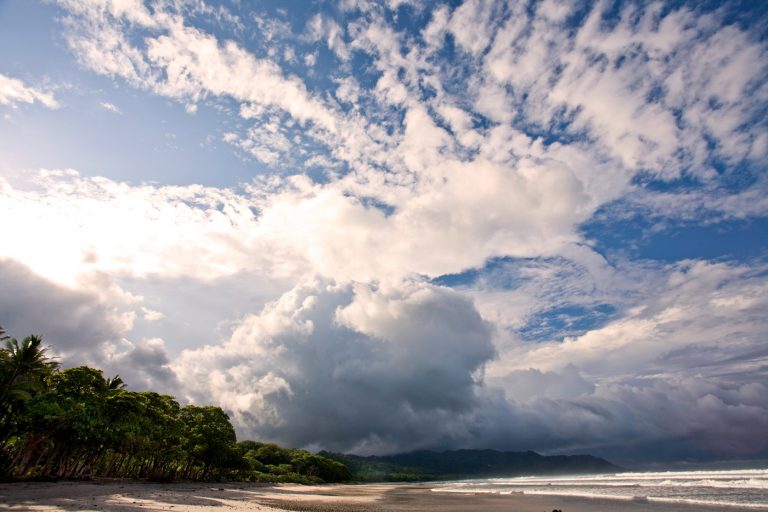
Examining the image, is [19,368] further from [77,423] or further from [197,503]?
[197,503]

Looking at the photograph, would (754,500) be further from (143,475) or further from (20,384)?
(143,475)

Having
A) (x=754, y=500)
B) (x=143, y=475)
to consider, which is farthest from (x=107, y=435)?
(x=754, y=500)

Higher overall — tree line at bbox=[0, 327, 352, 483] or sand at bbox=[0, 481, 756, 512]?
tree line at bbox=[0, 327, 352, 483]

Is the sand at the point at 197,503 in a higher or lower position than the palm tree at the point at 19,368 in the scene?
lower

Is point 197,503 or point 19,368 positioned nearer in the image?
point 197,503

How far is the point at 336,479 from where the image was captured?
156 m

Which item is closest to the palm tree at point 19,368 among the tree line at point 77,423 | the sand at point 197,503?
the tree line at point 77,423

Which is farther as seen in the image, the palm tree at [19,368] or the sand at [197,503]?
the palm tree at [19,368]

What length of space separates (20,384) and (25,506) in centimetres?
2263

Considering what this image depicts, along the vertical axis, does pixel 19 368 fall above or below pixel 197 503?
above

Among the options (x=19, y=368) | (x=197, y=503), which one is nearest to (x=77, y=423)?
(x=19, y=368)

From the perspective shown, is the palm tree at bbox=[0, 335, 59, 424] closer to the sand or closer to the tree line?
the tree line

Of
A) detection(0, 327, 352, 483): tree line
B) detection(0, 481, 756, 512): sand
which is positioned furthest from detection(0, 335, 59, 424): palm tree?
detection(0, 481, 756, 512): sand

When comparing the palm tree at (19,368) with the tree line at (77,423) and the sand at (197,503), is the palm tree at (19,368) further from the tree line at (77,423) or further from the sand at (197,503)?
the sand at (197,503)
